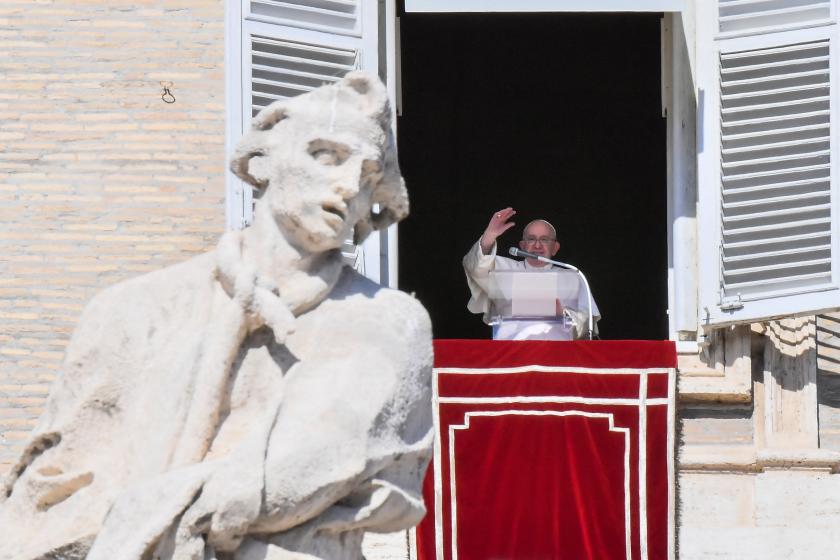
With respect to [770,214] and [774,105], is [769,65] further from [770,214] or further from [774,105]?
[770,214]

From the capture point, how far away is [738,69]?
1299 centimetres

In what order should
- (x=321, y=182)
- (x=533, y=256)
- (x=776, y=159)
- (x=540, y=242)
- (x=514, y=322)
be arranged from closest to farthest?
(x=321, y=182) < (x=776, y=159) < (x=514, y=322) < (x=533, y=256) < (x=540, y=242)

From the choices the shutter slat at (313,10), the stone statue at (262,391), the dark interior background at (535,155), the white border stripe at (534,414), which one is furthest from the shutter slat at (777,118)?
the stone statue at (262,391)

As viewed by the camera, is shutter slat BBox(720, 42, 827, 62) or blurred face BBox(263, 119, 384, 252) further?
shutter slat BBox(720, 42, 827, 62)

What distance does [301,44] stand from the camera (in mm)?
12969

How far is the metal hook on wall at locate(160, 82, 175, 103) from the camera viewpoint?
13.1 metres

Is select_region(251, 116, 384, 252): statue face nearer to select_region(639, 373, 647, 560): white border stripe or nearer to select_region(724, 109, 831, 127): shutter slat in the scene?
select_region(639, 373, 647, 560): white border stripe

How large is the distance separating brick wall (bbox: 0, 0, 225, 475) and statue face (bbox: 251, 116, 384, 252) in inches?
244

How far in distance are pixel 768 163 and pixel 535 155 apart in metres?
6.34

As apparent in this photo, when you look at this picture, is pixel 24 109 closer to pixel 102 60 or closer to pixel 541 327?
pixel 102 60

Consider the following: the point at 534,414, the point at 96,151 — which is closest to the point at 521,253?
the point at 534,414

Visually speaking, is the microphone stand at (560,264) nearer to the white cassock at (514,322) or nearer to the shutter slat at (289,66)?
the white cassock at (514,322)

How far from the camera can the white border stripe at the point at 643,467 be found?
41.5 ft

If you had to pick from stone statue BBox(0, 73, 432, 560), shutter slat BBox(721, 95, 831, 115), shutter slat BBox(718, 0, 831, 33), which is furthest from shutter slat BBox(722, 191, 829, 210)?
stone statue BBox(0, 73, 432, 560)
